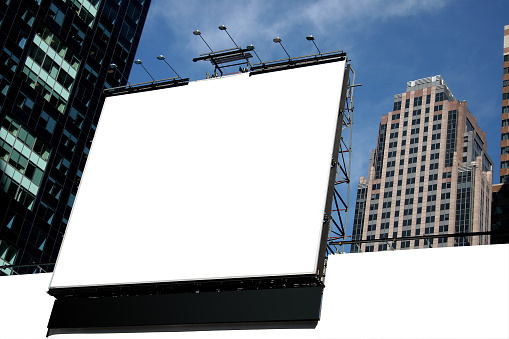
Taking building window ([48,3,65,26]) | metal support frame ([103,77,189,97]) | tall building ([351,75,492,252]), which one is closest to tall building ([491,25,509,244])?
tall building ([351,75,492,252])

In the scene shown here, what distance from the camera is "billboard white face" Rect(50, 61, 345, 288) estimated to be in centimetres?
2486

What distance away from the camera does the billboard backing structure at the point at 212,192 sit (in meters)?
24.6

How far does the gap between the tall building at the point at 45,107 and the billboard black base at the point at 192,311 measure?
40613 mm

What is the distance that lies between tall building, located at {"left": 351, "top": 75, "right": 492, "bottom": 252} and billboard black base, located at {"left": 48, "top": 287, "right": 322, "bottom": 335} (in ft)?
A: 411

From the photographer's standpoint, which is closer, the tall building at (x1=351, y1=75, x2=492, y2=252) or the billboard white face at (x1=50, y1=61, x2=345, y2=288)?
the billboard white face at (x1=50, y1=61, x2=345, y2=288)

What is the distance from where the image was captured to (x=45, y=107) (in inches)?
2987

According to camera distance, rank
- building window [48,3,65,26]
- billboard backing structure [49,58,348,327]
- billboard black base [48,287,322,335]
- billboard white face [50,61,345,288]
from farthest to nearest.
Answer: building window [48,3,65,26] < billboard white face [50,61,345,288] < billboard backing structure [49,58,348,327] < billboard black base [48,287,322,335]

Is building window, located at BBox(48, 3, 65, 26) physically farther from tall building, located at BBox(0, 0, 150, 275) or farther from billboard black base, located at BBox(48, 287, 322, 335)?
billboard black base, located at BBox(48, 287, 322, 335)

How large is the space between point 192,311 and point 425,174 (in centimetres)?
14438

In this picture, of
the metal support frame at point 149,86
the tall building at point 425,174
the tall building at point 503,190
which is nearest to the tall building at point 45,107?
the metal support frame at point 149,86

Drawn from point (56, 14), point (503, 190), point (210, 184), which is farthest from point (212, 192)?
point (503, 190)

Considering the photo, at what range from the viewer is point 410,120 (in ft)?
570

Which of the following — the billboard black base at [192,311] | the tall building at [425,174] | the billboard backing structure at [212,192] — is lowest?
the billboard black base at [192,311]

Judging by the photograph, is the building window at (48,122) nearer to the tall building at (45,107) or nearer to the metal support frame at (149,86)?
the tall building at (45,107)
